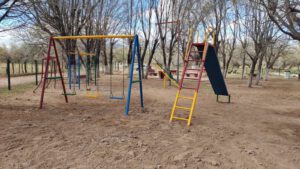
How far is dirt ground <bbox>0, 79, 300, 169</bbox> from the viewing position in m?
2.74

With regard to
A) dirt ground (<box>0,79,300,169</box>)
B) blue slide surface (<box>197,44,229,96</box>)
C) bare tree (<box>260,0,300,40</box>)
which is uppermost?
bare tree (<box>260,0,300,40</box>)

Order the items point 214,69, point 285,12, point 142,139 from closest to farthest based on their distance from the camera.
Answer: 1. point 142,139
2. point 285,12
3. point 214,69

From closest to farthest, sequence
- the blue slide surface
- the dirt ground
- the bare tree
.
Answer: the dirt ground, the bare tree, the blue slide surface

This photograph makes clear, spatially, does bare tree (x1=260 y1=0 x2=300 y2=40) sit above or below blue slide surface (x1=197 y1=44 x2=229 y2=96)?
above

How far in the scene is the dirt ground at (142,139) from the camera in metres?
2.74

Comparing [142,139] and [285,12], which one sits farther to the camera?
[285,12]

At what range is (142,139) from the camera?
11.7ft

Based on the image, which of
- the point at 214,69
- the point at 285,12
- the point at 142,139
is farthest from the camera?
the point at 214,69

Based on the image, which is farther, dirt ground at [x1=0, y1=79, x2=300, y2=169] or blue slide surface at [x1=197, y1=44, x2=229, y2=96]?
blue slide surface at [x1=197, y1=44, x2=229, y2=96]

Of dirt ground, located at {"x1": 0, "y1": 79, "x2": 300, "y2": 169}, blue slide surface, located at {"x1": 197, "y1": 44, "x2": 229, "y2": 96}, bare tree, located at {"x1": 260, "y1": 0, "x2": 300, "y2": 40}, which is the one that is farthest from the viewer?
blue slide surface, located at {"x1": 197, "y1": 44, "x2": 229, "y2": 96}

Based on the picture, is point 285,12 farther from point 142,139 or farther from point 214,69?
point 142,139

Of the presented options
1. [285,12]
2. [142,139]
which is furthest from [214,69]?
[142,139]

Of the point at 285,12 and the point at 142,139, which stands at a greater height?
the point at 285,12

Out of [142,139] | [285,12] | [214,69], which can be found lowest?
[142,139]
